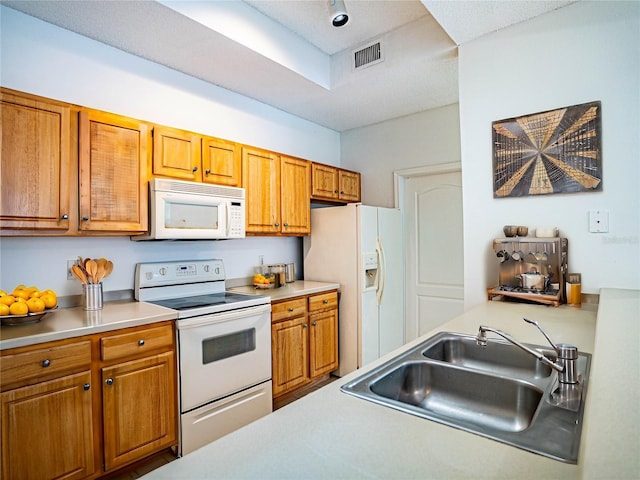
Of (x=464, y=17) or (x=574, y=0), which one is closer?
(x=574, y=0)

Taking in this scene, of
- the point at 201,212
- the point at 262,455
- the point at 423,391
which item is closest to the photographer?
the point at 262,455

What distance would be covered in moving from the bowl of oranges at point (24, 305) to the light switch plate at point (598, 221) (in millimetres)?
2939

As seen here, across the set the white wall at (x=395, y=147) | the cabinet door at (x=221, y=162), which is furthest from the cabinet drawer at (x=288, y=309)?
the white wall at (x=395, y=147)

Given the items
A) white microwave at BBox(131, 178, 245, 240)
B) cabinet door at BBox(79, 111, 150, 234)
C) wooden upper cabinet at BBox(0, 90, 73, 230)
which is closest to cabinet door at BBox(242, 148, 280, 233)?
white microwave at BBox(131, 178, 245, 240)

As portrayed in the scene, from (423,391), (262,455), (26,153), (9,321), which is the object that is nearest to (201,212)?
(26,153)

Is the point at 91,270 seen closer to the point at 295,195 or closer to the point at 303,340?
the point at 303,340

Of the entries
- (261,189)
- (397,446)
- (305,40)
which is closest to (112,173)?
(261,189)

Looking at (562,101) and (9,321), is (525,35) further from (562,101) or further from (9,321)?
(9,321)

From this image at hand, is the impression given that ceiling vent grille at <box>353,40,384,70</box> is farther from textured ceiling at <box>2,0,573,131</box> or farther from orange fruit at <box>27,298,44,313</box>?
orange fruit at <box>27,298,44,313</box>

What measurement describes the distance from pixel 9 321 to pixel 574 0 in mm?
3415

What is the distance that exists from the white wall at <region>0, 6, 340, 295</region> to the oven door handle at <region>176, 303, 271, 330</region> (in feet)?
2.29

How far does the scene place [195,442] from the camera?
7.25 ft

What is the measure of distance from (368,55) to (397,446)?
2909 mm

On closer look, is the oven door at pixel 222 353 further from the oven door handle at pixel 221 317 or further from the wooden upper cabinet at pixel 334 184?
the wooden upper cabinet at pixel 334 184
